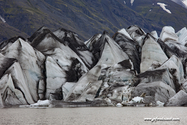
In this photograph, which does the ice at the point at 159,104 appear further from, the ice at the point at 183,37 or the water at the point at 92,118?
the ice at the point at 183,37

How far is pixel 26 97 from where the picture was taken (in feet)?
142

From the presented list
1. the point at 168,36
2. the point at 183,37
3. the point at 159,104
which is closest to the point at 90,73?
the point at 159,104

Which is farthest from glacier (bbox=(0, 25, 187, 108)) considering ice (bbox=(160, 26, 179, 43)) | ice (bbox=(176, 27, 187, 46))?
ice (bbox=(176, 27, 187, 46))

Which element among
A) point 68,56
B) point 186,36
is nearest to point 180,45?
point 186,36

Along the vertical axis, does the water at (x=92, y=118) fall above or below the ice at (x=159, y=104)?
above

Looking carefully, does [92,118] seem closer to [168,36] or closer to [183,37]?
[168,36]

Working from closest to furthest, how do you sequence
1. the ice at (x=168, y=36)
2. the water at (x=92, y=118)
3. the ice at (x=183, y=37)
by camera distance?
the water at (x=92, y=118)
the ice at (x=168, y=36)
the ice at (x=183, y=37)

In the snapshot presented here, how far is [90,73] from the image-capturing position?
48844 mm

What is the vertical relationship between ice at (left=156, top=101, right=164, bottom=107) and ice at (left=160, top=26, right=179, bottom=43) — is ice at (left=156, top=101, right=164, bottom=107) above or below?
below

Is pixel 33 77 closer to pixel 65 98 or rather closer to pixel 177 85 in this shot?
pixel 65 98

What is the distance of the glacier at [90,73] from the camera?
41.0 m

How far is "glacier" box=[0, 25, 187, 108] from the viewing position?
41.0m

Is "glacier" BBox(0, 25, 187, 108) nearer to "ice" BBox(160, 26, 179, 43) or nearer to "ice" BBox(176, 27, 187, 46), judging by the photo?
"ice" BBox(160, 26, 179, 43)

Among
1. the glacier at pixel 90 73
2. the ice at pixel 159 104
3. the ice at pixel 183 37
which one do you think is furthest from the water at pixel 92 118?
the ice at pixel 183 37
